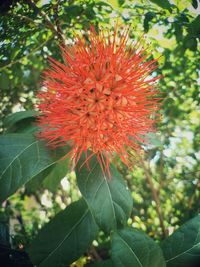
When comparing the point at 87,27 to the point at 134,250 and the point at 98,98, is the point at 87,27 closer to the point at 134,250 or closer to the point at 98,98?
the point at 98,98

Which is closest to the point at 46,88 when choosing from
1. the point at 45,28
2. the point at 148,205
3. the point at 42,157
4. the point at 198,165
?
the point at 42,157

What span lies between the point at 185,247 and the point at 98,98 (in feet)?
2.10

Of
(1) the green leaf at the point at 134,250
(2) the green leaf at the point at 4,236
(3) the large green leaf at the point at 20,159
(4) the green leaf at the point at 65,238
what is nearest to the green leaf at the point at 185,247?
(1) the green leaf at the point at 134,250

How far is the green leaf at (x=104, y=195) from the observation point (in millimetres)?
1133

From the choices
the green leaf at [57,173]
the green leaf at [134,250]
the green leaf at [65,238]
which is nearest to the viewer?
the green leaf at [134,250]

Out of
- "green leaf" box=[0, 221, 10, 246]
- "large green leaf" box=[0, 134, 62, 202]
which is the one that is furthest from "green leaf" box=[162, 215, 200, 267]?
"green leaf" box=[0, 221, 10, 246]

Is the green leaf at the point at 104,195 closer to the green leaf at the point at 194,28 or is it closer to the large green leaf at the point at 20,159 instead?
the large green leaf at the point at 20,159

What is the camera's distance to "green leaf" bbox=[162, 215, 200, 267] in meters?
1.13

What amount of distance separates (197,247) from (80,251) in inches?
19.2

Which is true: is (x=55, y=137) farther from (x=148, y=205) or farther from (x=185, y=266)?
(x=148, y=205)

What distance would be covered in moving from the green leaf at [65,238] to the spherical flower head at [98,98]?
0.29 metres

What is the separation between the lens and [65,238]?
1345 mm

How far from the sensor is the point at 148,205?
3.46m

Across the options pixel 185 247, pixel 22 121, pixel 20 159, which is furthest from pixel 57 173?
pixel 185 247
